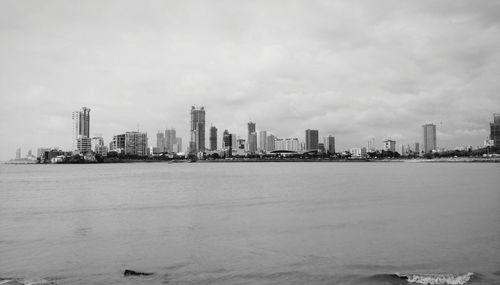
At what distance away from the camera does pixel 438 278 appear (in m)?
18.4

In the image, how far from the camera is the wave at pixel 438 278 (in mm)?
17891

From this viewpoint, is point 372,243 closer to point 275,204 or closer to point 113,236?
point 113,236

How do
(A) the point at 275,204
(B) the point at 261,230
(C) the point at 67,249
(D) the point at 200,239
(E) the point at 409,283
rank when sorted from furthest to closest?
(A) the point at 275,204 < (B) the point at 261,230 < (D) the point at 200,239 < (C) the point at 67,249 < (E) the point at 409,283

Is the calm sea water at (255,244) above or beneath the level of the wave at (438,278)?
beneath

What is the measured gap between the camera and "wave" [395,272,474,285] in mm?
17891

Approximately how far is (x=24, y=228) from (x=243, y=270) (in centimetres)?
2173

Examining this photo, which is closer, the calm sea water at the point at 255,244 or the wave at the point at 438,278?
the wave at the point at 438,278

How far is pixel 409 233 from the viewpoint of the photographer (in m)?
29.2

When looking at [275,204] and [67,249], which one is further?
[275,204]

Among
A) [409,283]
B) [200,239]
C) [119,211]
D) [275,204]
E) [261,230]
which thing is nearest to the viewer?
[409,283]

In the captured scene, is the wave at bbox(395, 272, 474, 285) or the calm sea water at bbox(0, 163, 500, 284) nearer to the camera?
the wave at bbox(395, 272, 474, 285)

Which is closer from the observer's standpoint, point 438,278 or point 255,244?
point 438,278

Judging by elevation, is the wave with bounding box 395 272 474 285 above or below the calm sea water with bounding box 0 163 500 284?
above

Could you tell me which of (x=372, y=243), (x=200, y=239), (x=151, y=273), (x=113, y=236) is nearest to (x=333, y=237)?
(x=372, y=243)
